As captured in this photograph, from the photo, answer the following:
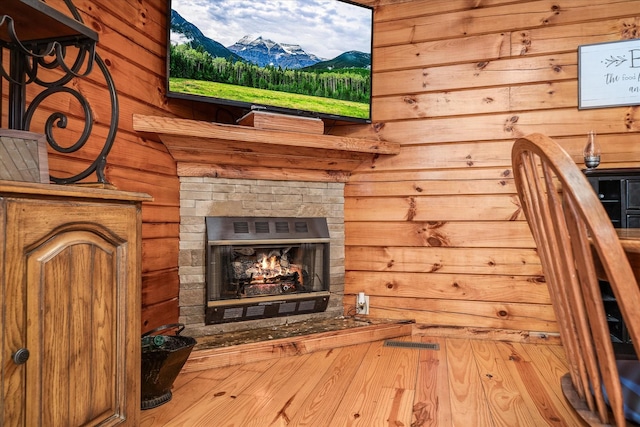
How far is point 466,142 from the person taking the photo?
2.83 metres

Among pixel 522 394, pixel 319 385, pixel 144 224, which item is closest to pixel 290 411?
pixel 319 385

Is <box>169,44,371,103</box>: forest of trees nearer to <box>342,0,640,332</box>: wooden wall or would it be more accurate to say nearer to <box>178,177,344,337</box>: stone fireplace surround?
<box>342,0,640,332</box>: wooden wall

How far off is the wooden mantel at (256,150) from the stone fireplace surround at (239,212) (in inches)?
2.4

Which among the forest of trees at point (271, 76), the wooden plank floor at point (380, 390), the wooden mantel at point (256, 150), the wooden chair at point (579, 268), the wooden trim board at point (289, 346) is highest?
the forest of trees at point (271, 76)

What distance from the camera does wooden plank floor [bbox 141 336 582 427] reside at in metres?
1.68

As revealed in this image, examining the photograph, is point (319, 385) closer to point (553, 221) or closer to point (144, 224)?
point (144, 224)

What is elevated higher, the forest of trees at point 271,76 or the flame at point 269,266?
the forest of trees at point 271,76

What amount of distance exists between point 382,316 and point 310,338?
0.68 m

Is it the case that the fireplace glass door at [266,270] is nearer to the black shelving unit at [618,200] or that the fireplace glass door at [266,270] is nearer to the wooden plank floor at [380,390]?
the wooden plank floor at [380,390]

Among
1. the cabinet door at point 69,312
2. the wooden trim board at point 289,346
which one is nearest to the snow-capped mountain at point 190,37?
the cabinet door at point 69,312

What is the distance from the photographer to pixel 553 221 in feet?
2.42

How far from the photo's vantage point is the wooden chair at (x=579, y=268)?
0.56 meters

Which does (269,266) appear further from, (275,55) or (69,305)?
(69,305)

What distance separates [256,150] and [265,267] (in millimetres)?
729
